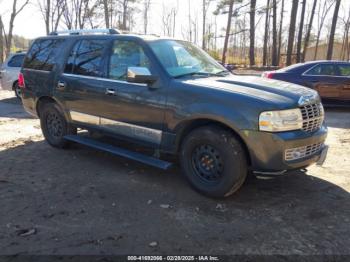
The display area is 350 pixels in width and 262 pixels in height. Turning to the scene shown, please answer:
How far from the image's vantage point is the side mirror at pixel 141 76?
4.54 m

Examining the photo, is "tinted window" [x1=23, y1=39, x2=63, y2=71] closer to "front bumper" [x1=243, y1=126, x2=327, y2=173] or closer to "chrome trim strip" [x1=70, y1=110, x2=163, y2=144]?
"chrome trim strip" [x1=70, y1=110, x2=163, y2=144]

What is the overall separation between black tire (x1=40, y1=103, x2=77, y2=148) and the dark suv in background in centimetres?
3

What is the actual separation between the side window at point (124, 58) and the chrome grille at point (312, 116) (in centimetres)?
204

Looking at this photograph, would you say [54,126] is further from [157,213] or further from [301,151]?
[301,151]

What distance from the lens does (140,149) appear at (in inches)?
241

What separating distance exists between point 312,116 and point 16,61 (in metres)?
11.2

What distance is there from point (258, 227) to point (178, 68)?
2252mm

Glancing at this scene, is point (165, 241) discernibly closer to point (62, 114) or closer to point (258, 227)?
point (258, 227)

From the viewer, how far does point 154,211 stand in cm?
407

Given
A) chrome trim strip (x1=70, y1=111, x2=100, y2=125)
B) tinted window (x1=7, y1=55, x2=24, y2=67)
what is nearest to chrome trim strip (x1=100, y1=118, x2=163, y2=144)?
chrome trim strip (x1=70, y1=111, x2=100, y2=125)

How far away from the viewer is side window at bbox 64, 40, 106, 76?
5453 millimetres

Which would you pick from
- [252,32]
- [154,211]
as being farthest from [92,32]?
[252,32]

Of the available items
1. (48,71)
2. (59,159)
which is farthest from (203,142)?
(48,71)

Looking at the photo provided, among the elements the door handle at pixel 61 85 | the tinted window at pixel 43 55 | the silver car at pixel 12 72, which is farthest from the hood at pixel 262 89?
the silver car at pixel 12 72
